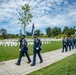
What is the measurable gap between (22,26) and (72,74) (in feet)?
103

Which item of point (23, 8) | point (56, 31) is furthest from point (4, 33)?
point (23, 8)

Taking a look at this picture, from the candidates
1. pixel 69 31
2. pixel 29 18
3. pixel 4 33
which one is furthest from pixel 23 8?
pixel 69 31

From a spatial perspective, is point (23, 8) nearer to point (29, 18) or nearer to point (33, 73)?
point (29, 18)

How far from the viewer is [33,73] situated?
7.14 m

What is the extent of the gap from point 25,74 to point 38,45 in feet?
7.67

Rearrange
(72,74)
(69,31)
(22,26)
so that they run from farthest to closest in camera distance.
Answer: (69,31) → (22,26) → (72,74)

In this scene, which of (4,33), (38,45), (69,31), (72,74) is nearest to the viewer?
(72,74)

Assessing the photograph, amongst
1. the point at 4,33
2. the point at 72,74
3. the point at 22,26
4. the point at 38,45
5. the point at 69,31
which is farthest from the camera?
the point at 69,31

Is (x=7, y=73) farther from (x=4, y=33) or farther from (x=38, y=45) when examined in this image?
(x=4, y=33)

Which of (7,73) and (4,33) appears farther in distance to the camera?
(4,33)

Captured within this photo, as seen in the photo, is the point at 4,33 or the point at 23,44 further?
the point at 4,33

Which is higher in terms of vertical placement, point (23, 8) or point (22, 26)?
point (23, 8)

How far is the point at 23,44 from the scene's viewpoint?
29.7 ft

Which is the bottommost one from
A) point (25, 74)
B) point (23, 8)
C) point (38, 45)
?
point (25, 74)
